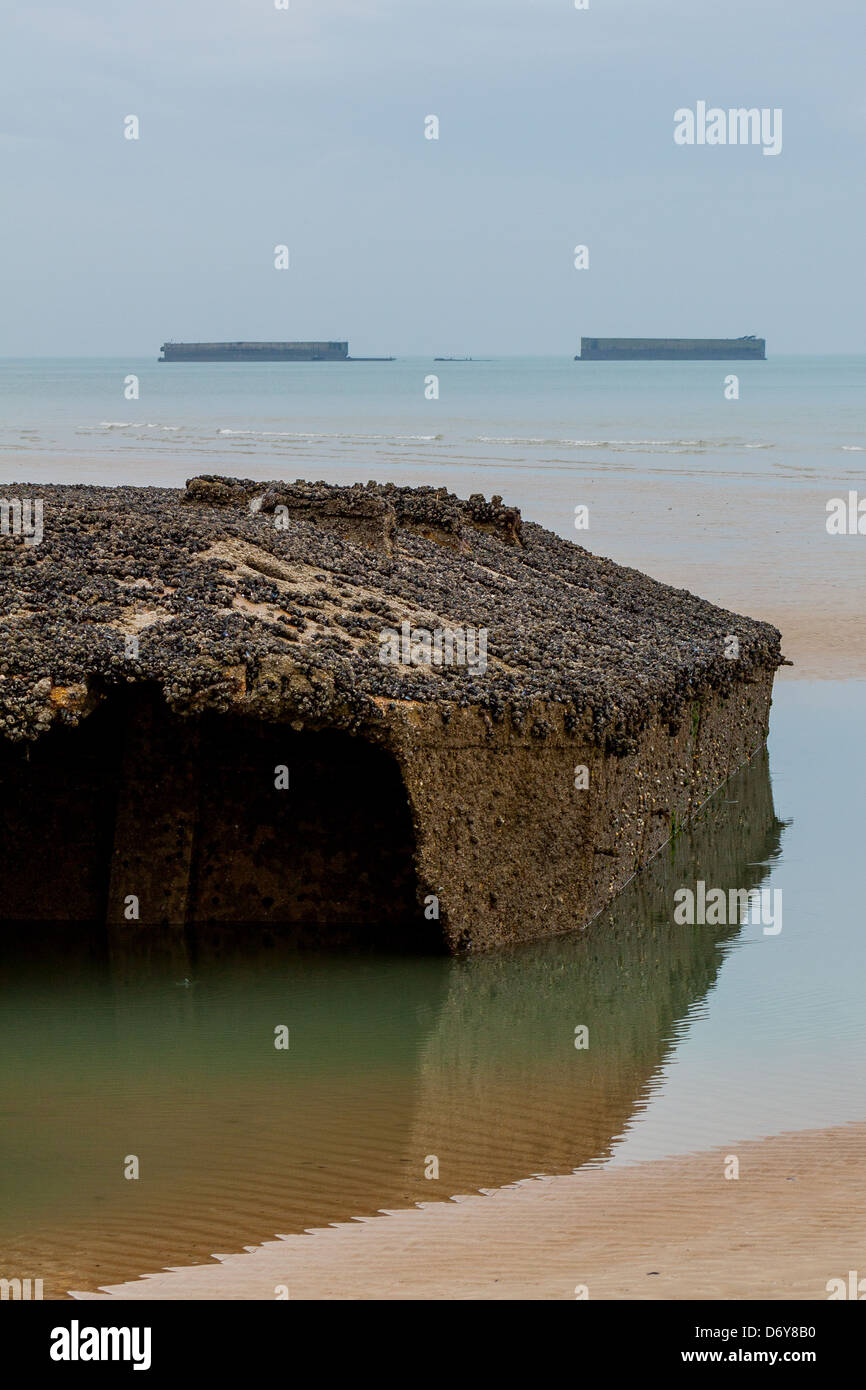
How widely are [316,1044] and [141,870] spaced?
86.4 inches

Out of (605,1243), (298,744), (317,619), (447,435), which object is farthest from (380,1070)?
(447,435)

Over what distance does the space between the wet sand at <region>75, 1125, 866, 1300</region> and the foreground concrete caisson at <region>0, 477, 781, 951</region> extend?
108 inches

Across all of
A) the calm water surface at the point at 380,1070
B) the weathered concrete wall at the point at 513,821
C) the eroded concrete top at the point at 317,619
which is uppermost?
the eroded concrete top at the point at 317,619

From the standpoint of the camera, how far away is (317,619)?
32.1ft

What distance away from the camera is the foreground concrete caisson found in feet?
29.1

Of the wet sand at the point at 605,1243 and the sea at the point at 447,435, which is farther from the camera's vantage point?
the sea at the point at 447,435

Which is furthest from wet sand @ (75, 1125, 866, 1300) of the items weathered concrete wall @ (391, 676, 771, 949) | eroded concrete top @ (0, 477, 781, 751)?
eroded concrete top @ (0, 477, 781, 751)

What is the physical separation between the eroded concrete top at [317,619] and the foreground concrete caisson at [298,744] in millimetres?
22

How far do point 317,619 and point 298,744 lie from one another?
2.62 ft

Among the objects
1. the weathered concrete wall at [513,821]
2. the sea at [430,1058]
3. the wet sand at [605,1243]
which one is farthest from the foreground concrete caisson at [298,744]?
the wet sand at [605,1243]

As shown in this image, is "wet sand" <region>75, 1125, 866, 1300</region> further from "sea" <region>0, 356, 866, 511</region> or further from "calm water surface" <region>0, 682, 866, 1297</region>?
"sea" <region>0, 356, 866, 511</region>

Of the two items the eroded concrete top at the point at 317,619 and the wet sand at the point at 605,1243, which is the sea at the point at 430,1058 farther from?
the eroded concrete top at the point at 317,619

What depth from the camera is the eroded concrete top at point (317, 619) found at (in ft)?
28.7

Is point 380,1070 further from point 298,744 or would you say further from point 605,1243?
point 298,744
